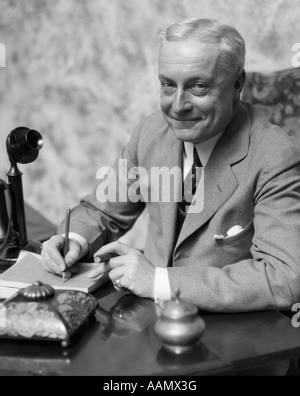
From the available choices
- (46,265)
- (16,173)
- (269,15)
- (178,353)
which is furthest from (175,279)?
(269,15)

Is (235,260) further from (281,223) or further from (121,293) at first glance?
(121,293)

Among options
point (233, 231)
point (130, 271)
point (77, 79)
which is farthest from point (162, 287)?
→ point (77, 79)

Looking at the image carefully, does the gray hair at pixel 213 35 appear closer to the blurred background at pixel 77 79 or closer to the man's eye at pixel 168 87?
the man's eye at pixel 168 87

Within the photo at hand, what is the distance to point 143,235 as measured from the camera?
3146 mm

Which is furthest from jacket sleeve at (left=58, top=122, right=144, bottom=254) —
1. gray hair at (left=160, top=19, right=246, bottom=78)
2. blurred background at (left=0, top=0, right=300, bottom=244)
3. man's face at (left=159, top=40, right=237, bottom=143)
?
blurred background at (left=0, top=0, right=300, bottom=244)

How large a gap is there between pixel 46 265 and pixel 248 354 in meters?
0.66

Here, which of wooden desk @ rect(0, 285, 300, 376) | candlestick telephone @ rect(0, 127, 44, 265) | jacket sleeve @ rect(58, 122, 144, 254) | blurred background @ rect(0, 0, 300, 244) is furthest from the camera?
blurred background @ rect(0, 0, 300, 244)

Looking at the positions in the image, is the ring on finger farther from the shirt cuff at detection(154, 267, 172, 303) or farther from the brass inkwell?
Answer: the brass inkwell

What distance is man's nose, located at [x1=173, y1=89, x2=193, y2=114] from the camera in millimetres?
1552

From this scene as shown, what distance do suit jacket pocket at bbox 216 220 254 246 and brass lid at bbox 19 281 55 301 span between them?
586mm

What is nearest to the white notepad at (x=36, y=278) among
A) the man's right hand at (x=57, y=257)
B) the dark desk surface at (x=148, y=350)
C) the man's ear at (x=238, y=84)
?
the man's right hand at (x=57, y=257)

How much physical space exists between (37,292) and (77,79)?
78.0 inches

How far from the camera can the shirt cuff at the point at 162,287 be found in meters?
1.40

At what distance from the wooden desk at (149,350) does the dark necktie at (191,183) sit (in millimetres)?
458
